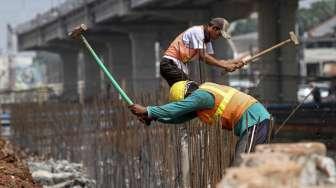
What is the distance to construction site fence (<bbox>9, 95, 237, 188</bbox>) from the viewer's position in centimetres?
659

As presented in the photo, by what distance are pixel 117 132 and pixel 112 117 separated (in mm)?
583

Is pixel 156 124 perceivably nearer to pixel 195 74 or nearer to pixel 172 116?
pixel 195 74

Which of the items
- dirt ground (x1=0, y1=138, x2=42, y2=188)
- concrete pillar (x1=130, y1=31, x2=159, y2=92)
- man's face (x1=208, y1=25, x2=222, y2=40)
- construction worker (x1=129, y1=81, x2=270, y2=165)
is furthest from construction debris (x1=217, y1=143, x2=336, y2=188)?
concrete pillar (x1=130, y1=31, x2=159, y2=92)

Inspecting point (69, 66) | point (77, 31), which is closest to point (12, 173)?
point (77, 31)

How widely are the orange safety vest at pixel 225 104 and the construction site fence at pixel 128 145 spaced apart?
0.71ft

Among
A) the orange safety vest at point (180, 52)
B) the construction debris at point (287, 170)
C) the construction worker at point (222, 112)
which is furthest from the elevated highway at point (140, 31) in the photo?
the construction debris at point (287, 170)

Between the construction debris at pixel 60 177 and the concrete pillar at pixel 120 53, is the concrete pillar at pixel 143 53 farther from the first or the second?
the construction debris at pixel 60 177

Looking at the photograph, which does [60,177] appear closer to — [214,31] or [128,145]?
[128,145]

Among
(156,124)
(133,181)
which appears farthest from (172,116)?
(133,181)

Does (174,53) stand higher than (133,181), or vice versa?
(174,53)

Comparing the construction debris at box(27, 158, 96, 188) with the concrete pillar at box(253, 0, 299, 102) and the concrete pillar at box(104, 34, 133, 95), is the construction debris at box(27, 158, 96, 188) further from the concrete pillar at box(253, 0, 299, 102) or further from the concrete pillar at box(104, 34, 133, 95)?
the concrete pillar at box(104, 34, 133, 95)

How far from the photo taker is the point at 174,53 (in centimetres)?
737

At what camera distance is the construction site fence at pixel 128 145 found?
659 cm

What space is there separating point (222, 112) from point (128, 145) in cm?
404
